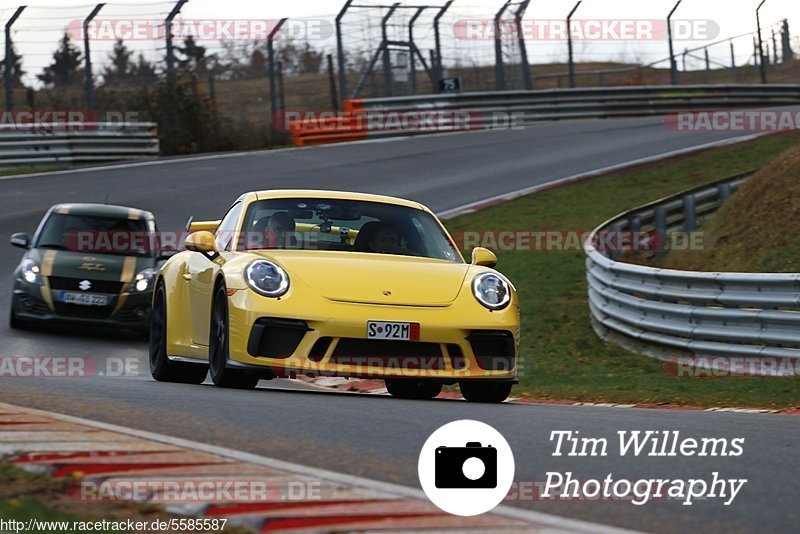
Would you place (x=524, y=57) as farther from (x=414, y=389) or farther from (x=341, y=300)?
(x=341, y=300)

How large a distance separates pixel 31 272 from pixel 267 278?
6572 mm

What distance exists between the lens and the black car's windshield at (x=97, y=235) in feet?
47.8

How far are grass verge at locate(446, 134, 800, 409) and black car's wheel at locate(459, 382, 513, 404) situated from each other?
1641mm

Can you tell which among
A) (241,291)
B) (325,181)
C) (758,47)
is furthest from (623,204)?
(758,47)

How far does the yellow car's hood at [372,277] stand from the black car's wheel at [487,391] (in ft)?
2.14

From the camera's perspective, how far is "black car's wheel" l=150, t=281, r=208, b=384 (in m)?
9.68

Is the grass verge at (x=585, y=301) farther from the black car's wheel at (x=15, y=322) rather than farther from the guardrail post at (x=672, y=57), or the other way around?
the guardrail post at (x=672, y=57)

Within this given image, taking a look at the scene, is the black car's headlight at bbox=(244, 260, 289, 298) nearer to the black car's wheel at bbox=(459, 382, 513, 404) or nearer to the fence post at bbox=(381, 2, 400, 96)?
the black car's wheel at bbox=(459, 382, 513, 404)

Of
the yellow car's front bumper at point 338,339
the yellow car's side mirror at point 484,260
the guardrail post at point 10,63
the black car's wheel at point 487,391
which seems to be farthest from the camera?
the guardrail post at point 10,63

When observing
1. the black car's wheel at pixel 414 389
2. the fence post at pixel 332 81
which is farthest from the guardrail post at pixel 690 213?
the fence post at pixel 332 81

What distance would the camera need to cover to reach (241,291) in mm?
8000

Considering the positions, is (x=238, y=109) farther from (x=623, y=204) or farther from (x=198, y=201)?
(x=623, y=204)

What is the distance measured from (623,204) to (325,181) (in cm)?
601

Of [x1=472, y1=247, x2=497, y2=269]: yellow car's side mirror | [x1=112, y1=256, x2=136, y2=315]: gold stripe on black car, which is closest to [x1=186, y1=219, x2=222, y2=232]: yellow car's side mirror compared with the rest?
[x1=472, y1=247, x2=497, y2=269]: yellow car's side mirror
